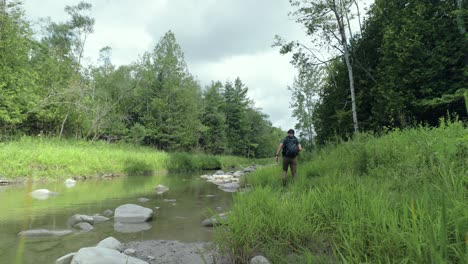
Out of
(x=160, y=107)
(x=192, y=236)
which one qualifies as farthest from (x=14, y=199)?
(x=160, y=107)

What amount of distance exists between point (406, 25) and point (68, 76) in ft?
91.8

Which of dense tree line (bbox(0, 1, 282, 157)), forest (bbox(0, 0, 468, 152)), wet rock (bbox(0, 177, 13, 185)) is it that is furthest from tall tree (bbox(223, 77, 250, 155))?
wet rock (bbox(0, 177, 13, 185))

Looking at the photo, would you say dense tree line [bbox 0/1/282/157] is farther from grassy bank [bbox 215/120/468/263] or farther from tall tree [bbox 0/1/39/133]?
grassy bank [bbox 215/120/468/263]

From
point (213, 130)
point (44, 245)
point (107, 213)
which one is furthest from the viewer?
point (213, 130)

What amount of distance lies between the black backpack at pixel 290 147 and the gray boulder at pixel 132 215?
5243 mm

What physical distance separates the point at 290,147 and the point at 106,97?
3044 cm

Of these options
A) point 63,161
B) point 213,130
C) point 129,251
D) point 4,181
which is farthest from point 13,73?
point 213,130

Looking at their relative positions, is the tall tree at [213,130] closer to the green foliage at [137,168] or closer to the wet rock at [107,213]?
the green foliage at [137,168]

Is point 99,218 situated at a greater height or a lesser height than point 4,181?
lesser

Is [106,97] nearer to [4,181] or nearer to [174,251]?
[4,181]

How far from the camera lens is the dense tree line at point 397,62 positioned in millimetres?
14984

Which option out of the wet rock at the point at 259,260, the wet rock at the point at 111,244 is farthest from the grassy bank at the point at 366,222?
the wet rock at the point at 111,244

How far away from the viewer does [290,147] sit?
10.7 metres

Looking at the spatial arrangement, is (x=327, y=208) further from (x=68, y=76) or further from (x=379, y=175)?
(x=68, y=76)
